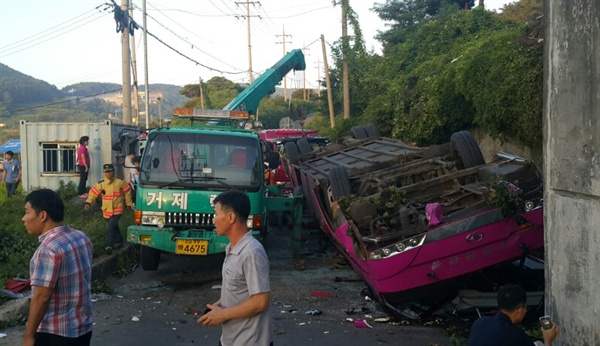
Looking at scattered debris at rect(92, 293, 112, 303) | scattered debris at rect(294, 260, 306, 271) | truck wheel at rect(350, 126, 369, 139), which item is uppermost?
truck wheel at rect(350, 126, 369, 139)

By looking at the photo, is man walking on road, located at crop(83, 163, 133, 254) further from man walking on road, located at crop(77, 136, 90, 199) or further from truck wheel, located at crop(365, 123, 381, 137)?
truck wheel, located at crop(365, 123, 381, 137)

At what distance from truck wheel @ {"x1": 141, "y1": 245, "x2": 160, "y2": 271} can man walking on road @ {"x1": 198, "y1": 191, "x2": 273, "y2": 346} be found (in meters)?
6.28

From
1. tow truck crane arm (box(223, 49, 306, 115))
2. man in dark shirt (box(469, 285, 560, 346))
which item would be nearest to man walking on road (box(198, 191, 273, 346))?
man in dark shirt (box(469, 285, 560, 346))

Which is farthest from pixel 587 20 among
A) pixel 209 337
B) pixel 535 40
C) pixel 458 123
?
pixel 458 123

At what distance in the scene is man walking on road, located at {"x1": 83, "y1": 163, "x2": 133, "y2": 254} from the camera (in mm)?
10188

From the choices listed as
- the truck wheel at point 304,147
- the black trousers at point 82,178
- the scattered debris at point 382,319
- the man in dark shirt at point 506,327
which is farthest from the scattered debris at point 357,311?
the black trousers at point 82,178

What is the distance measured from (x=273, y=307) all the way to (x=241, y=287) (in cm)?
459

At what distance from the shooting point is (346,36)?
28250mm

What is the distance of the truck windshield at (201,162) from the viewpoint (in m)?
9.20

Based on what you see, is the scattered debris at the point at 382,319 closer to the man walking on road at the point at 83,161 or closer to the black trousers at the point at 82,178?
the man walking on road at the point at 83,161

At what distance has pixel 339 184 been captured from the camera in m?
8.41

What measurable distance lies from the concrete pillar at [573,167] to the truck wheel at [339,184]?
3.30 metres

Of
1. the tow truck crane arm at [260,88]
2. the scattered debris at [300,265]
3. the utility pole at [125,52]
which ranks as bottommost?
the scattered debris at [300,265]

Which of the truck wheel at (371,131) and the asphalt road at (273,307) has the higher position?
the truck wheel at (371,131)
